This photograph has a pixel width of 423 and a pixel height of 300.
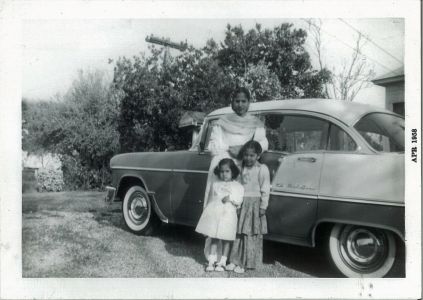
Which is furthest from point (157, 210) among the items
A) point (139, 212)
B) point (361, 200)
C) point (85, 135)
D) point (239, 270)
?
point (85, 135)

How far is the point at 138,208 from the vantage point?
16.2 ft

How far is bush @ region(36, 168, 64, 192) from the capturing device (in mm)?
7259

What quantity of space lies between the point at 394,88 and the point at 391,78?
218 millimetres

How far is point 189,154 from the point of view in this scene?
4.25 meters

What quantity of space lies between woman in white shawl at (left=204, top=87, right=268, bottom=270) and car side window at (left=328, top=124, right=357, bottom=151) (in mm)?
659

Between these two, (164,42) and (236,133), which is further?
(164,42)

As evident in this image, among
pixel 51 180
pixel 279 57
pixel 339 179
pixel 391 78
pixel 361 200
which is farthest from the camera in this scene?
pixel 51 180

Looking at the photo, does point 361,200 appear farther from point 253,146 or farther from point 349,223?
point 253,146

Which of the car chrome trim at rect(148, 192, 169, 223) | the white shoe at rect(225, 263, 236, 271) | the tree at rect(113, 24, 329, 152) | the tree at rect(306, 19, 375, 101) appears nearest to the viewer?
the white shoe at rect(225, 263, 236, 271)

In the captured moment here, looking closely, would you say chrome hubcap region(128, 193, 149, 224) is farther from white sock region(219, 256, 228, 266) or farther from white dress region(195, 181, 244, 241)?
white sock region(219, 256, 228, 266)

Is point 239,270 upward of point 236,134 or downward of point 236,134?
downward

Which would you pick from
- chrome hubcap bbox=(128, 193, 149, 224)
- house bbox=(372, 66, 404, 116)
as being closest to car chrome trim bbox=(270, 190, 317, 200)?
house bbox=(372, 66, 404, 116)

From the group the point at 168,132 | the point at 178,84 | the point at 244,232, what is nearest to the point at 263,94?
the point at 178,84

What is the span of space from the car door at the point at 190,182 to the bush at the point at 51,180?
13.1ft
